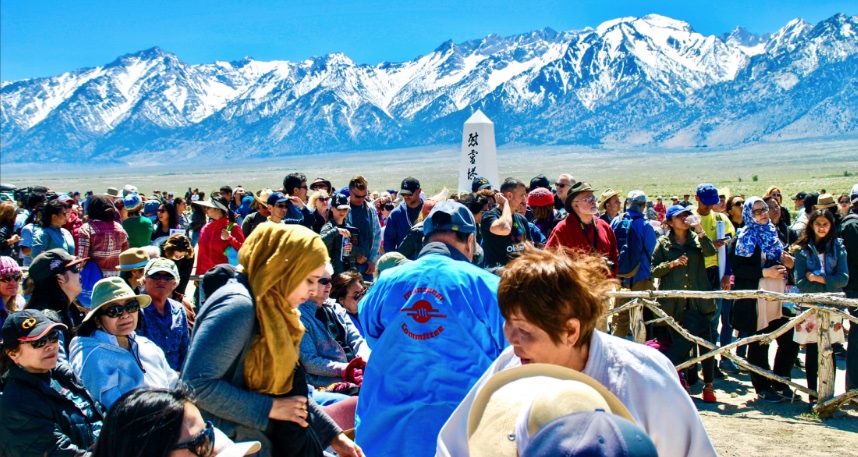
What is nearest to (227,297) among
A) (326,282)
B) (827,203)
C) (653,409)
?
(653,409)

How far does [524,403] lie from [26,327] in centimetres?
259

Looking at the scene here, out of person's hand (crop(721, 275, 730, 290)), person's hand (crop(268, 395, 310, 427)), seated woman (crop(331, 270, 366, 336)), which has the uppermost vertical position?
person's hand (crop(268, 395, 310, 427))

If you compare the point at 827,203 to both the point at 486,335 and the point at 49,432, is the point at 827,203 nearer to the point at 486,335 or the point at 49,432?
the point at 486,335

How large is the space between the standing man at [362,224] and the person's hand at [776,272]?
3949 mm

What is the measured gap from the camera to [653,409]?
6.15 ft

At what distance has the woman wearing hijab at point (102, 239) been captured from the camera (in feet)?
21.8

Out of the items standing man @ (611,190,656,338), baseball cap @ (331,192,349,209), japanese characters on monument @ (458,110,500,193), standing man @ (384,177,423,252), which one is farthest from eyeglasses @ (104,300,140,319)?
japanese characters on monument @ (458,110,500,193)

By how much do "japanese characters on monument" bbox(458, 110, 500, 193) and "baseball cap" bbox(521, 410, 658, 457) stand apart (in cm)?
1565

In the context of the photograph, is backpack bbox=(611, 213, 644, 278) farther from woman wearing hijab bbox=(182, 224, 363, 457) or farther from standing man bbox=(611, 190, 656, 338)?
woman wearing hijab bbox=(182, 224, 363, 457)

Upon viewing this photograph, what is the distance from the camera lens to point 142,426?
1974 millimetres

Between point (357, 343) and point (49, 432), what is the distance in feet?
6.81

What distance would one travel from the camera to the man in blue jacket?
8.91ft

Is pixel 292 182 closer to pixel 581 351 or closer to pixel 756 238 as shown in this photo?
pixel 756 238

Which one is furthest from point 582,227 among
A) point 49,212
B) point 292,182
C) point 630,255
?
point 49,212
